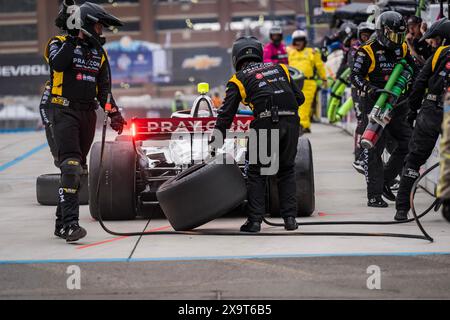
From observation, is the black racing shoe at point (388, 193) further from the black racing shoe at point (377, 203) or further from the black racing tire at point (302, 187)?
the black racing tire at point (302, 187)

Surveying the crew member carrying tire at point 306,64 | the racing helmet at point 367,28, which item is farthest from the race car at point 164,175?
the crew member carrying tire at point 306,64

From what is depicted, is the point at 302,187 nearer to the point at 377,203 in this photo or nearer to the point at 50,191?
the point at 377,203

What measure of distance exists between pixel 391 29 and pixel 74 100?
3.55 meters

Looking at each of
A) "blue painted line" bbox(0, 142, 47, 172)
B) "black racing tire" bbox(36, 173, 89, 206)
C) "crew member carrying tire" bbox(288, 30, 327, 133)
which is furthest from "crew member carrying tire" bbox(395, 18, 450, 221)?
"crew member carrying tire" bbox(288, 30, 327, 133)

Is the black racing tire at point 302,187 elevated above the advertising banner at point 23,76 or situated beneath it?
elevated above

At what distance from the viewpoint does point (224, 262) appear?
685 centimetres

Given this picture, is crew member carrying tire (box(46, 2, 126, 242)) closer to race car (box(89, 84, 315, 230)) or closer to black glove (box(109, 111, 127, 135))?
black glove (box(109, 111, 127, 135))

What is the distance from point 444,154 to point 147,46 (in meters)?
81.4

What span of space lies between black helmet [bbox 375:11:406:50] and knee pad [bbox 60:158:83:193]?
3665 millimetres

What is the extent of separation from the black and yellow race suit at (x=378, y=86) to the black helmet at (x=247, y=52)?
1.92 m

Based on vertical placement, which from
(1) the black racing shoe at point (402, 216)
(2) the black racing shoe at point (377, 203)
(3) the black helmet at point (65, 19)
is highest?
(3) the black helmet at point (65, 19)

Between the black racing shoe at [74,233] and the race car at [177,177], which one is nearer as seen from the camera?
the black racing shoe at [74,233]

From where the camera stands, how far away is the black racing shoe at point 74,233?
793 cm

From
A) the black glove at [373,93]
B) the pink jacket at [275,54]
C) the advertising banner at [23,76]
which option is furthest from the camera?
the advertising banner at [23,76]
